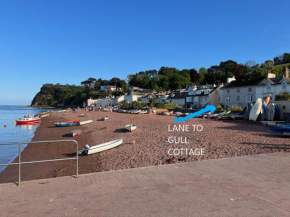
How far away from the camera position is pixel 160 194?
171 inches

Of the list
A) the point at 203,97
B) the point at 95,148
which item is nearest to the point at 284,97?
the point at 203,97

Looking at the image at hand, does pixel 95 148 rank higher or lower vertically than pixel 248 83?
lower

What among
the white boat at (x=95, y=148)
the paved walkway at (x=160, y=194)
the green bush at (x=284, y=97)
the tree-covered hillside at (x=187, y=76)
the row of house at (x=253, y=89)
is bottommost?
the white boat at (x=95, y=148)

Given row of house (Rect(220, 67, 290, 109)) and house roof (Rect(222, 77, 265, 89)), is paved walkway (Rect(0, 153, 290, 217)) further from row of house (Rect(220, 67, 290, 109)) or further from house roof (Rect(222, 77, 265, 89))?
house roof (Rect(222, 77, 265, 89))

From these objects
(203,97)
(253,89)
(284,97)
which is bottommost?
(284,97)

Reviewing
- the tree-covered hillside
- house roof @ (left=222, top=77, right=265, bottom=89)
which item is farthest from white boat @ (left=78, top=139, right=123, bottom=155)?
the tree-covered hillside

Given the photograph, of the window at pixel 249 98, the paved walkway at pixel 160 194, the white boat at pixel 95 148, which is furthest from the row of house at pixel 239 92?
the paved walkway at pixel 160 194

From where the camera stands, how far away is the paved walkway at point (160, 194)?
362 centimetres

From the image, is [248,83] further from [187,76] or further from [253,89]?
[187,76]

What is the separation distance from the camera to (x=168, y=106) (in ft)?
196

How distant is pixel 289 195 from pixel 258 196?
2.07 feet

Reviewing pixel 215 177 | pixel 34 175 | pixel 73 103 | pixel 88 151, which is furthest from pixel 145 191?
pixel 73 103

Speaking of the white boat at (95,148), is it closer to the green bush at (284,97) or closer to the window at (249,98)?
the green bush at (284,97)

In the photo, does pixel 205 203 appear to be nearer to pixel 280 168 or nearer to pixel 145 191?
pixel 145 191
